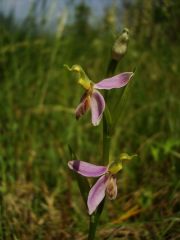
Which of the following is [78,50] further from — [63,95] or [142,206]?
[142,206]

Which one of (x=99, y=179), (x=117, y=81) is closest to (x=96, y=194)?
(x=99, y=179)

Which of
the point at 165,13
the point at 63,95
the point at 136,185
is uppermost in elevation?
the point at 165,13

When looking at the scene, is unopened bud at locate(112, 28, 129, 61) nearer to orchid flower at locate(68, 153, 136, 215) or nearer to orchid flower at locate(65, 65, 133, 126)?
orchid flower at locate(65, 65, 133, 126)

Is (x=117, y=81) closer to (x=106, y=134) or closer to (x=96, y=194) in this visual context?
(x=106, y=134)

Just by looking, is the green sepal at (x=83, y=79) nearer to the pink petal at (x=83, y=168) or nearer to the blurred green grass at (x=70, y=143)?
the blurred green grass at (x=70, y=143)

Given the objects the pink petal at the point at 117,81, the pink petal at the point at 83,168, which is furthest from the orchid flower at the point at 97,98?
the pink petal at the point at 83,168

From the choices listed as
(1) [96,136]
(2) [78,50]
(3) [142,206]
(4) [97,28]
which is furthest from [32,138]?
(4) [97,28]
